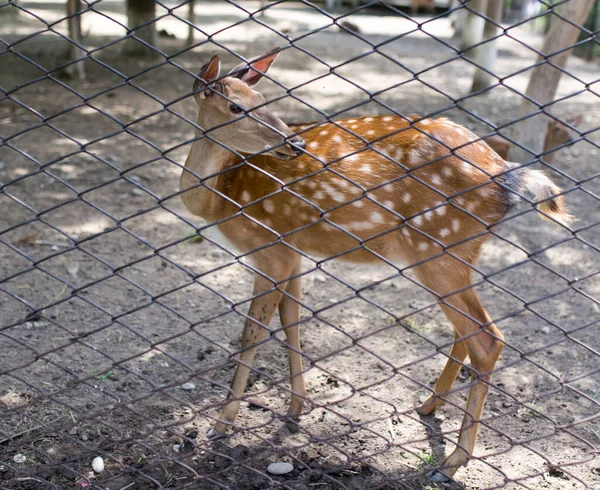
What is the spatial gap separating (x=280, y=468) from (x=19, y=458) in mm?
1081

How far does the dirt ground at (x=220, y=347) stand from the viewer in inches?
98.6

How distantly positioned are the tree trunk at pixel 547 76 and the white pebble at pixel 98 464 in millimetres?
3900

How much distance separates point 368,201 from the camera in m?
3.01

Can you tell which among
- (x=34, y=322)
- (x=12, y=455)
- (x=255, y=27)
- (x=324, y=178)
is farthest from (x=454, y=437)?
(x=255, y=27)

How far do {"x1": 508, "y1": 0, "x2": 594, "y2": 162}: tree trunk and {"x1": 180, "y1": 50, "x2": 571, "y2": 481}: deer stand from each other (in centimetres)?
253

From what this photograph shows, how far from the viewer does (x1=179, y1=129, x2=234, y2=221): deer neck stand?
3162mm

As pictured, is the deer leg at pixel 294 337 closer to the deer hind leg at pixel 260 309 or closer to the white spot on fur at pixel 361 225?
the deer hind leg at pixel 260 309

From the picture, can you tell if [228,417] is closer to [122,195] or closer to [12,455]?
[12,455]

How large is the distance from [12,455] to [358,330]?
2.00 meters

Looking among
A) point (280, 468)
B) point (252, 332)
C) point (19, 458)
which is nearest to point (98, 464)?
point (19, 458)

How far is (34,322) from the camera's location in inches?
153

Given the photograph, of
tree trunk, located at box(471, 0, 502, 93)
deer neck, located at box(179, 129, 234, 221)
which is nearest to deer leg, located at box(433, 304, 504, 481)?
deer neck, located at box(179, 129, 234, 221)

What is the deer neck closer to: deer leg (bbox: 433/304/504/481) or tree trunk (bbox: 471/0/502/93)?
deer leg (bbox: 433/304/504/481)

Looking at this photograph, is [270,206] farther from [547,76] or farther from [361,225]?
[547,76]
